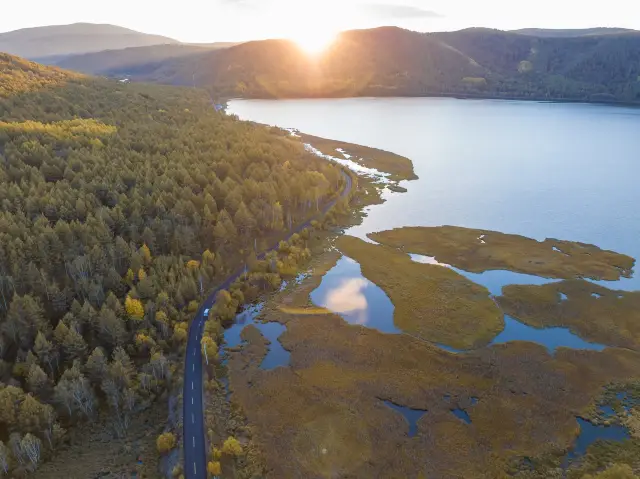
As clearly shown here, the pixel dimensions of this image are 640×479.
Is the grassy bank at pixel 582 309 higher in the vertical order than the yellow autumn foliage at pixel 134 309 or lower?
lower

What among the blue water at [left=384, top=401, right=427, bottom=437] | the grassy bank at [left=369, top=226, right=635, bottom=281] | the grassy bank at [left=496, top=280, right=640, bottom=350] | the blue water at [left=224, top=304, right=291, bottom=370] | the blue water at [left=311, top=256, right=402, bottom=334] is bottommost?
the blue water at [left=384, top=401, right=427, bottom=437]

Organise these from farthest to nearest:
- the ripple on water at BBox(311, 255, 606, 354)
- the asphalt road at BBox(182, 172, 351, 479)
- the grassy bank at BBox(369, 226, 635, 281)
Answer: the grassy bank at BBox(369, 226, 635, 281) < the ripple on water at BBox(311, 255, 606, 354) < the asphalt road at BBox(182, 172, 351, 479)

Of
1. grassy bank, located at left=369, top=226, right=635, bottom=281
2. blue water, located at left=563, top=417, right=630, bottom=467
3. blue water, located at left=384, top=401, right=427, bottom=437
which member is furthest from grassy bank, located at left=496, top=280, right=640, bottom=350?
blue water, located at left=384, top=401, right=427, bottom=437

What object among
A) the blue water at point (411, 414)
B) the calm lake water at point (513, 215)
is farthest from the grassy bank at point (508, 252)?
the blue water at point (411, 414)

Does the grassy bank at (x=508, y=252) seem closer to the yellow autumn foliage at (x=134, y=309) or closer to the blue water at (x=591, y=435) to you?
the blue water at (x=591, y=435)

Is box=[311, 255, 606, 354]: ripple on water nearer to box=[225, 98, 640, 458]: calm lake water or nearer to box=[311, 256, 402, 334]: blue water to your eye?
box=[311, 256, 402, 334]: blue water

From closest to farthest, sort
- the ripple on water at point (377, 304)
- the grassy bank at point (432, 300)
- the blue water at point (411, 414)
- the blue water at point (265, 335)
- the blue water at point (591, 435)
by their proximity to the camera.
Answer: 1. the blue water at point (591, 435)
2. the blue water at point (411, 414)
3. the blue water at point (265, 335)
4. the ripple on water at point (377, 304)
5. the grassy bank at point (432, 300)

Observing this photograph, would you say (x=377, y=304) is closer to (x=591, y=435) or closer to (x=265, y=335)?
(x=265, y=335)
